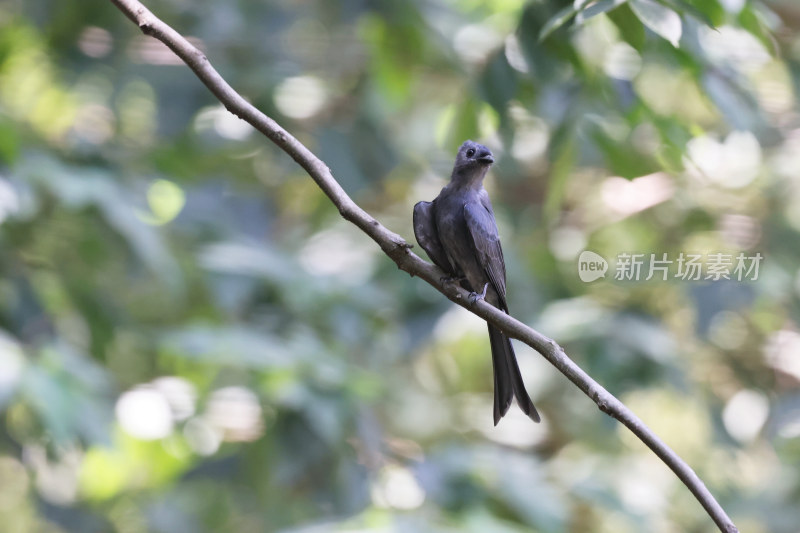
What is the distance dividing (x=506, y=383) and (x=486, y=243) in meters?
0.51

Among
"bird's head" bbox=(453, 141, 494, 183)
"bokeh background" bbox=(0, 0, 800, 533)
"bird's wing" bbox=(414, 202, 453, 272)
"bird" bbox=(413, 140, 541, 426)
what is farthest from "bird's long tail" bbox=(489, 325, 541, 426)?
"bokeh background" bbox=(0, 0, 800, 533)

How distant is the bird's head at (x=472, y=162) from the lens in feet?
8.86

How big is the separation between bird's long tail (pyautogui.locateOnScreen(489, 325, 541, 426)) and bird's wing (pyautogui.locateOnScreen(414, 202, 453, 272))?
1.27ft

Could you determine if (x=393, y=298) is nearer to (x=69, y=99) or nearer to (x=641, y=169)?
(x=641, y=169)

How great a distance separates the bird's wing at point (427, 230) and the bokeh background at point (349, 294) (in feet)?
2.03

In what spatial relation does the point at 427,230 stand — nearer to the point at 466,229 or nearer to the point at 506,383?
the point at 466,229

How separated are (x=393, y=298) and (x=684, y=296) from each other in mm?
1981

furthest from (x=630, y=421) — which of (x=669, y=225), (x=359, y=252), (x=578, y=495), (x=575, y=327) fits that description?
(x=359, y=252)

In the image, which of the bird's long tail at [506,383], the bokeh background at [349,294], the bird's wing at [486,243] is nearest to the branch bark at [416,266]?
the bird's long tail at [506,383]

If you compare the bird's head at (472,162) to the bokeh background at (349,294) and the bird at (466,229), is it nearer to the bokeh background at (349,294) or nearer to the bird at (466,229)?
the bird at (466,229)

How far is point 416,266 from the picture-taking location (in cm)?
199

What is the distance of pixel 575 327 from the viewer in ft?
17.0

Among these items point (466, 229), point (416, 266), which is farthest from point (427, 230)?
point (416, 266)

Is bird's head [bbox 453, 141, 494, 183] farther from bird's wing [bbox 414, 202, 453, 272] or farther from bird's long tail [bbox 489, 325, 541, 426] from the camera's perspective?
bird's long tail [bbox 489, 325, 541, 426]
